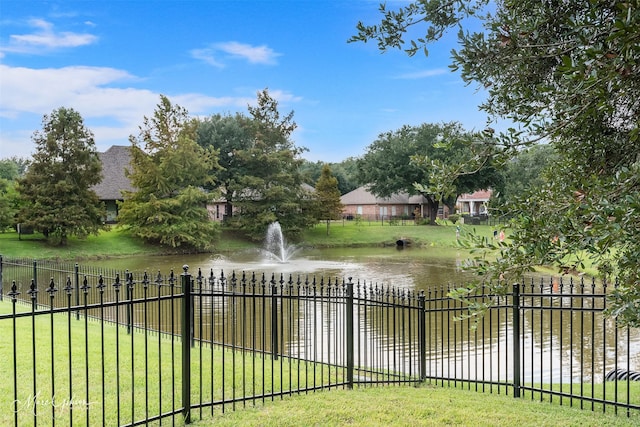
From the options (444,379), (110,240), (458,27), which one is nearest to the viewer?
(458,27)

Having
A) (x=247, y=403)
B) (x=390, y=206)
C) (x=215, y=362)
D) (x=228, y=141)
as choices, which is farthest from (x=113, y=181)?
(x=247, y=403)

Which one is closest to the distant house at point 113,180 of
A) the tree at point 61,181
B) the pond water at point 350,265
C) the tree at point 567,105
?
the tree at point 61,181

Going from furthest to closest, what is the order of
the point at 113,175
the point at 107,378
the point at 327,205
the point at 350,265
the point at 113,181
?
the point at 113,175
the point at 113,181
the point at 327,205
the point at 350,265
the point at 107,378

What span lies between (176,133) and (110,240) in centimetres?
748

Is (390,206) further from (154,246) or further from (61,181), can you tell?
(61,181)

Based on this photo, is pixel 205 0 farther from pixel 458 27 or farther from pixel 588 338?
pixel 588 338

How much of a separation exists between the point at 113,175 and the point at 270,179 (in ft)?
40.6

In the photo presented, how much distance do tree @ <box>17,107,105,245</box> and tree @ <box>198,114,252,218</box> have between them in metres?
9.70

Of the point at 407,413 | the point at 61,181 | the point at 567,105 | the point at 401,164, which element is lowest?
the point at 407,413

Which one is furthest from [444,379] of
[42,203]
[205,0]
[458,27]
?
[42,203]

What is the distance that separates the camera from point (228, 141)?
35.4m

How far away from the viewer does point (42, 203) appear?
25.0 meters

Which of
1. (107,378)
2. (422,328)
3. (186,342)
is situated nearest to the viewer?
(186,342)

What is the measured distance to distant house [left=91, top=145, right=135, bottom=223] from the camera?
1369 inches
